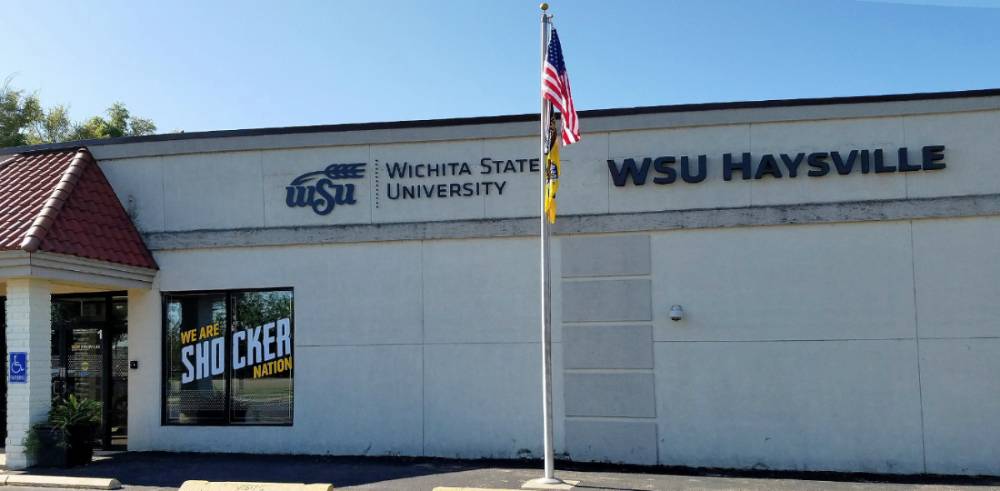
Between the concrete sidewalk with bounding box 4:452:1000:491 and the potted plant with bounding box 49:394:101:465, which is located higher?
the potted plant with bounding box 49:394:101:465

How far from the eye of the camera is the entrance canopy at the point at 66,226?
487 inches

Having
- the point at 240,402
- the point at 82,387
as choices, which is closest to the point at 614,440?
the point at 240,402

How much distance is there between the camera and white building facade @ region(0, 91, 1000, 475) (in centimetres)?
1244

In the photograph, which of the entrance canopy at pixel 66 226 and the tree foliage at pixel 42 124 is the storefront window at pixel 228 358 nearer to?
the entrance canopy at pixel 66 226

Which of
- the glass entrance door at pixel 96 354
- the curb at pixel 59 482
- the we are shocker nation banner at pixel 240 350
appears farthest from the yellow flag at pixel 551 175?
the glass entrance door at pixel 96 354

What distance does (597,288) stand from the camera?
43.5 ft

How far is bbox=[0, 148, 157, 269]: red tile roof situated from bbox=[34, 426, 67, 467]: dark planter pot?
8.67 feet

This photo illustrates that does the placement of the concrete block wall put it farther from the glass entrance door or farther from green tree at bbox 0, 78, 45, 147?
green tree at bbox 0, 78, 45, 147

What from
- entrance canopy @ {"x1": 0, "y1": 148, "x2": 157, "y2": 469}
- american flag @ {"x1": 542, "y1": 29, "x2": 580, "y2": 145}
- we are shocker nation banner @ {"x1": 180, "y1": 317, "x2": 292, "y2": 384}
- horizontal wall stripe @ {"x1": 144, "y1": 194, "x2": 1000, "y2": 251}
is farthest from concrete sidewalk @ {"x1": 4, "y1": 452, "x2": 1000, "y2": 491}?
american flag @ {"x1": 542, "y1": 29, "x2": 580, "y2": 145}

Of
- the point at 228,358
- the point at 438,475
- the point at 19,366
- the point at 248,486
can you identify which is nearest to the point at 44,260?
the point at 19,366

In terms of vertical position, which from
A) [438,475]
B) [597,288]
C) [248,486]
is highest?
[597,288]

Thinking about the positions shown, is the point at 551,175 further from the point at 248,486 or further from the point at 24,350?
the point at 24,350

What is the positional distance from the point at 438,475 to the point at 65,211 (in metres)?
6.95

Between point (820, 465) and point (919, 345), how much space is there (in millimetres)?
2187
